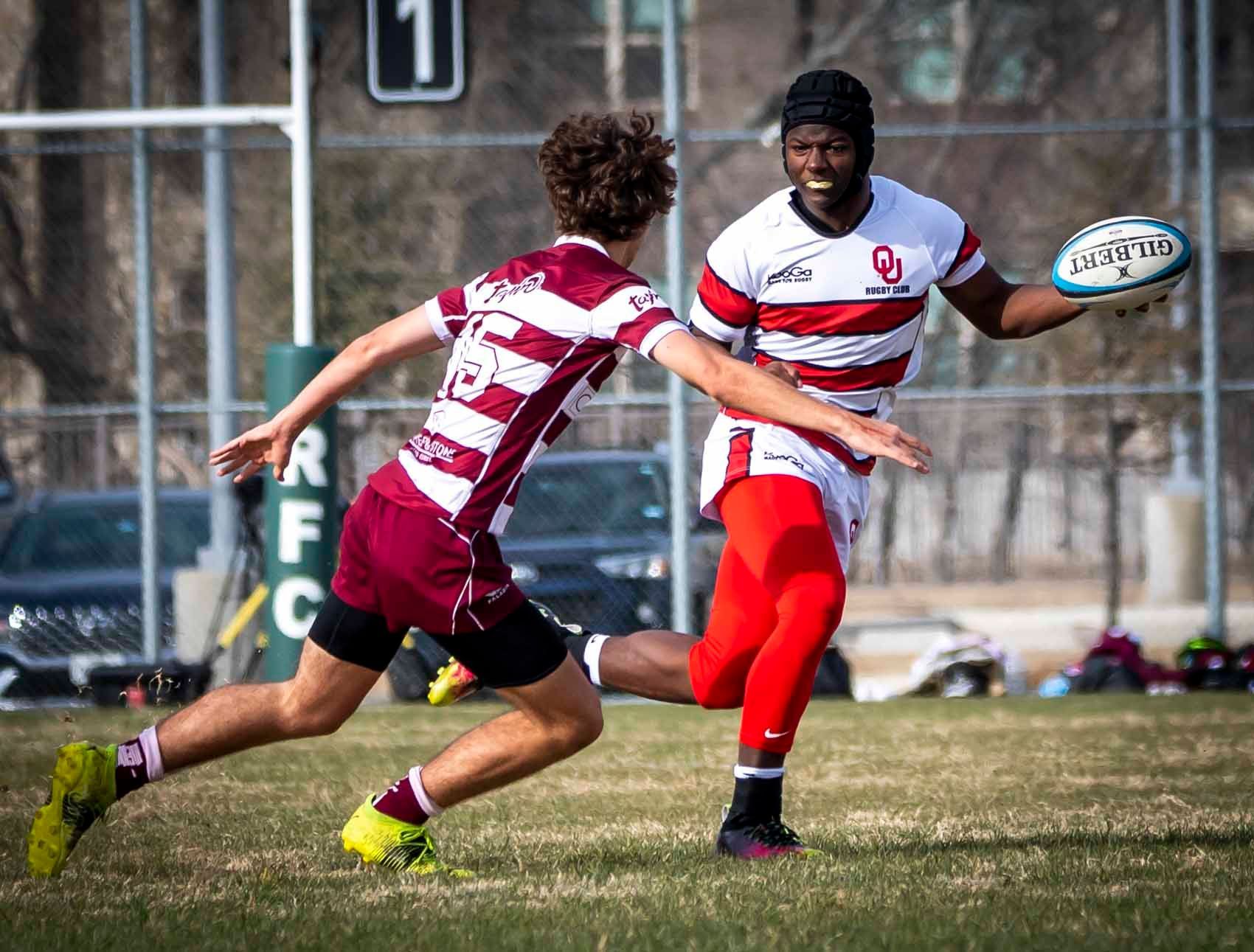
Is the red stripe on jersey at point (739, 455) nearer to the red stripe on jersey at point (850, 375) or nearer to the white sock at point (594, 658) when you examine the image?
the red stripe on jersey at point (850, 375)

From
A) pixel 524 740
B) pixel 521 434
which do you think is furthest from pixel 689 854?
pixel 521 434

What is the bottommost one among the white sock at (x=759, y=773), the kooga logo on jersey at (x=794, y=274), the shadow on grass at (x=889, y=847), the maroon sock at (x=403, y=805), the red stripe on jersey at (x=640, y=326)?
the shadow on grass at (x=889, y=847)

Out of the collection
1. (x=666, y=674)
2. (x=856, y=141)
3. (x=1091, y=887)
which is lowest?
(x=1091, y=887)

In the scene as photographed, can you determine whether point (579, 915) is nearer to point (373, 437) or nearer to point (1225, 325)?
point (373, 437)

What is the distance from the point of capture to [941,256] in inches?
222

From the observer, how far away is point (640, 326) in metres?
4.48

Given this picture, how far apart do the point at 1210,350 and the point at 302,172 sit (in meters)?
5.50

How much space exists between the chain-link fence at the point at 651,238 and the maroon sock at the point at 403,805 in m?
5.03

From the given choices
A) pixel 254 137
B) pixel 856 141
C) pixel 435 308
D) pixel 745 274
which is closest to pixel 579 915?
pixel 435 308

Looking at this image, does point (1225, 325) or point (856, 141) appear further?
point (1225, 325)

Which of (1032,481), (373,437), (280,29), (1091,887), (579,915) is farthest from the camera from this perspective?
(1032,481)

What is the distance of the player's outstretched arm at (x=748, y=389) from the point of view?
4.30m

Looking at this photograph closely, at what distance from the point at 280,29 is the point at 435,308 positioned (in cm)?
1213

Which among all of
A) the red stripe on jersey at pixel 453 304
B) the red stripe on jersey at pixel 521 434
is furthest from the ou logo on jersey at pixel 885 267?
the red stripe on jersey at pixel 453 304
